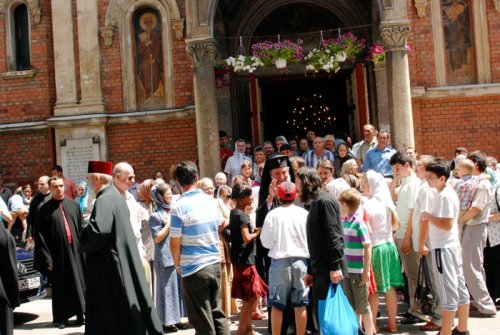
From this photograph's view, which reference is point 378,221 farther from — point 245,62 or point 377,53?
point 245,62

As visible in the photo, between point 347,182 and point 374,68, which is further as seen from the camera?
point 374,68

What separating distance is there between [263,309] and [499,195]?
12.0 feet

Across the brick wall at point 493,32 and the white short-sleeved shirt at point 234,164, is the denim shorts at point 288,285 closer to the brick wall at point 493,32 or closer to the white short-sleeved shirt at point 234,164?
the white short-sleeved shirt at point 234,164

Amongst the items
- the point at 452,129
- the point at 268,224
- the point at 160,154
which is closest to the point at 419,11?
the point at 452,129

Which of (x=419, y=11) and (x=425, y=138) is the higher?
(x=419, y=11)

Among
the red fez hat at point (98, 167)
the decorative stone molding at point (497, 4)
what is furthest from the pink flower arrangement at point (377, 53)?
the red fez hat at point (98, 167)

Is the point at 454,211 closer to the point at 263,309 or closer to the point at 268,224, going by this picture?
the point at 268,224

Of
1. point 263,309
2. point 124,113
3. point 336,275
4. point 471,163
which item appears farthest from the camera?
point 124,113

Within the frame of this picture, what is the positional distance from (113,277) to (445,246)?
11.2 feet

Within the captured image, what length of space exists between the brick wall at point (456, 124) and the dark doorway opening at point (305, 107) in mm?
3037

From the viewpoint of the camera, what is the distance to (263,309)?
10164mm

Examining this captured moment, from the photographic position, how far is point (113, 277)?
613cm

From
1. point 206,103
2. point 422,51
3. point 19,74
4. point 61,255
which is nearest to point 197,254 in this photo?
point 61,255

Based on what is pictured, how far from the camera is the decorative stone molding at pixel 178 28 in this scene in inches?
603
